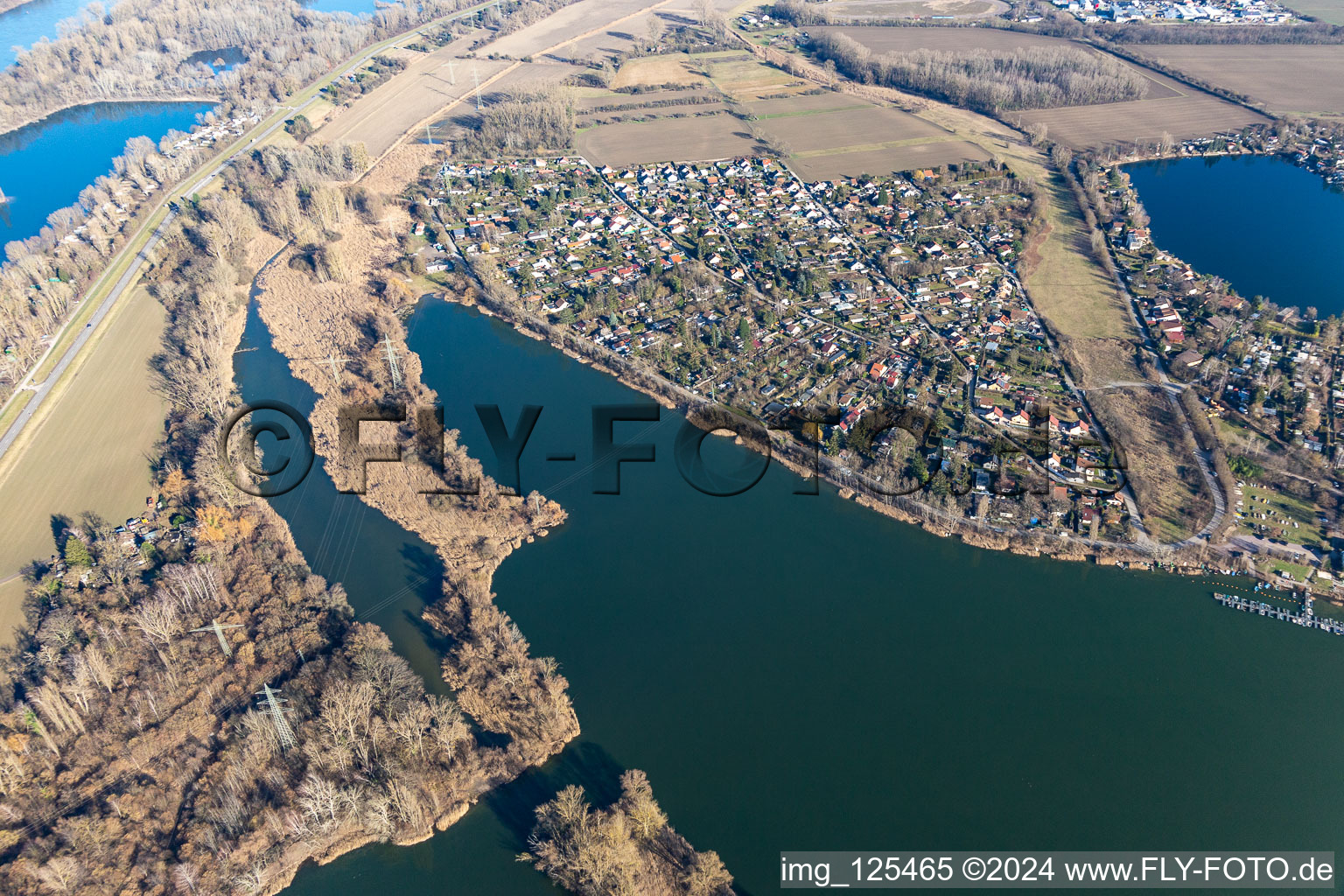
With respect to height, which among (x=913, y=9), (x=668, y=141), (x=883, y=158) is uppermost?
(x=913, y=9)

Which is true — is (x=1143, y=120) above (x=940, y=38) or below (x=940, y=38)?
below

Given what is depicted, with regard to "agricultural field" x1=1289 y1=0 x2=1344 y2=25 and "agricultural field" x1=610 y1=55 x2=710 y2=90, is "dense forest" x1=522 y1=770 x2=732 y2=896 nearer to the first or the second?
"agricultural field" x1=610 y1=55 x2=710 y2=90

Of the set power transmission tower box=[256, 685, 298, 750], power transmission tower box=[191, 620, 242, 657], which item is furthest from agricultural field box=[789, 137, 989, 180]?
power transmission tower box=[256, 685, 298, 750]

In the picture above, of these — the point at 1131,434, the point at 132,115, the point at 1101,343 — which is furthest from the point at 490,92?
the point at 1131,434

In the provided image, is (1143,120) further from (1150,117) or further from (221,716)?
(221,716)

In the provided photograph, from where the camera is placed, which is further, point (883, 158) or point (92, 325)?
point (883, 158)

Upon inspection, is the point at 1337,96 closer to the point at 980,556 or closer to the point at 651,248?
the point at 651,248

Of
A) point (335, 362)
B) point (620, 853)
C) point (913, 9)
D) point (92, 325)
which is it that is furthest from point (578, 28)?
point (620, 853)
